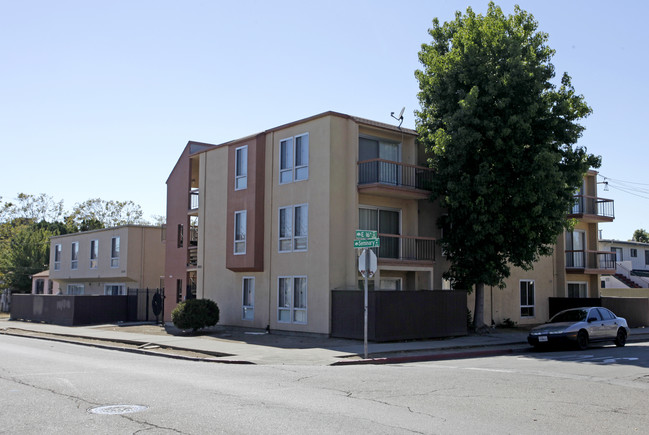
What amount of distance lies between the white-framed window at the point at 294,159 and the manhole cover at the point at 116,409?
1594cm

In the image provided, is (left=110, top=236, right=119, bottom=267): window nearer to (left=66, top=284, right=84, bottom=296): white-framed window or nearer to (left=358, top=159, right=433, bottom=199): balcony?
(left=66, top=284, right=84, bottom=296): white-framed window

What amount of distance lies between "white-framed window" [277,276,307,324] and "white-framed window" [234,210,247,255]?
102 inches

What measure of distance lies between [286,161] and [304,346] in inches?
334

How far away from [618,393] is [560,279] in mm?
22534

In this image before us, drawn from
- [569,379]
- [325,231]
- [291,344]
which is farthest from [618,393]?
[325,231]

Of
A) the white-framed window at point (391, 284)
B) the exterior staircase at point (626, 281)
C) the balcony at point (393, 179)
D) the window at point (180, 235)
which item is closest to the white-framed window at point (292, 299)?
the white-framed window at point (391, 284)

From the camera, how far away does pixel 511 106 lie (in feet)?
73.6

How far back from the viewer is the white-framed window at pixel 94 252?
4097cm

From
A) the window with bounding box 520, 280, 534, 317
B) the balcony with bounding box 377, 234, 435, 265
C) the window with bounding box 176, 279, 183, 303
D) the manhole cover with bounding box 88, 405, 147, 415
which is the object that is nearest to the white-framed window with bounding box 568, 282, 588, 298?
the window with bounding box 520, 280, 534, 317

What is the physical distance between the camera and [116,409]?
8727mm

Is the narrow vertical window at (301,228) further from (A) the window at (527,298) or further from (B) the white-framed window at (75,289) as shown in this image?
(B) the white-framed window at (75,289)

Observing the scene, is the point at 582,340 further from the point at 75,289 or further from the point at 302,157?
the point at 75,289

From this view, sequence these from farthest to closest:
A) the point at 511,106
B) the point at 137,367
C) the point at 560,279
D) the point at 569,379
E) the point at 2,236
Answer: the point at 2,236
the point at 560,279
the point at 511,106
the point at 137,367
the point at 569,379

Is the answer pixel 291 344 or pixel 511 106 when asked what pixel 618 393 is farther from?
pixel 511 106
